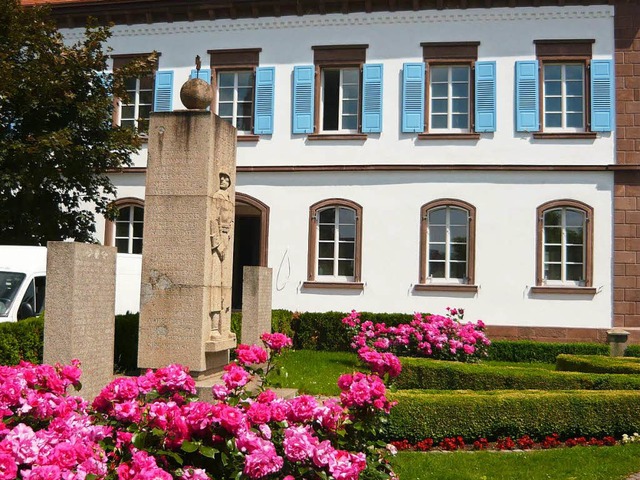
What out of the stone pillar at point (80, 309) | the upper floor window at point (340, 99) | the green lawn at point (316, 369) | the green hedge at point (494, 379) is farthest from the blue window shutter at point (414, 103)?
the stone pillar at point (80, 309)

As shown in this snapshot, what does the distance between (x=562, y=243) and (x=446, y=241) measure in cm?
288

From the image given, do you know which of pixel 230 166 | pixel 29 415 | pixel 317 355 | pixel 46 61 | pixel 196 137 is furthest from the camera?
pixel 317 355

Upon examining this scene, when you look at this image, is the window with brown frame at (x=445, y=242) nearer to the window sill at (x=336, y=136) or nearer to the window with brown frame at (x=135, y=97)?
the window sill at (x=336, y=136)

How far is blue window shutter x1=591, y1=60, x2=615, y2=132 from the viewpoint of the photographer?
18953 millimetres

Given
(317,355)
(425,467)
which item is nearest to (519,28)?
(317,355)

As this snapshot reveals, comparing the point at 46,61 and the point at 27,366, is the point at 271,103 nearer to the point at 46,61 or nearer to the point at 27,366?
the point at 46,61

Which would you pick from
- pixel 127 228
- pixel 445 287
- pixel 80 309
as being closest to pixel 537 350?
pixel 445 287

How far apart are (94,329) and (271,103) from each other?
13.9m

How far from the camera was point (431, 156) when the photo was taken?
64.4 ft

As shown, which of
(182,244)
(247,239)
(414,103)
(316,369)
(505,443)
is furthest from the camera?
(247,239)

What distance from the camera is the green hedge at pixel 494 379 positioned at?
10.3 m

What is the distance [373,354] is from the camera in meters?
5.47

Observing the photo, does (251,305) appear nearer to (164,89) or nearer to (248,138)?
(248,138)

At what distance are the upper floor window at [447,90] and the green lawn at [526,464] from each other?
41.1ft
